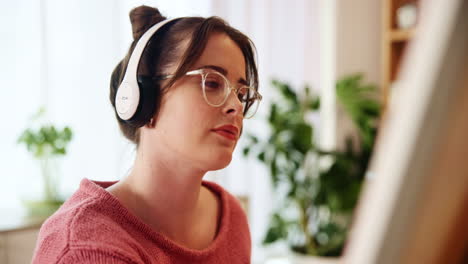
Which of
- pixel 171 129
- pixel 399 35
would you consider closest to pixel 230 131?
pixel 171 129

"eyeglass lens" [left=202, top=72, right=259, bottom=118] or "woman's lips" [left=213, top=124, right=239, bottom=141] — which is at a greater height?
"eyeglass lens" [left=202, top=72, right=259, bottom=118]

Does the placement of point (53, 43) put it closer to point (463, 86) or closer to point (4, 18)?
point (4, 18)

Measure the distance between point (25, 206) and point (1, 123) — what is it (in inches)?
18.2

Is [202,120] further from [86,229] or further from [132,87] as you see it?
[86,229]

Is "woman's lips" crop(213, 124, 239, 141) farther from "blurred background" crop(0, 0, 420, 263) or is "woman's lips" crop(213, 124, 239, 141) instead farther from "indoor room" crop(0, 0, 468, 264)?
"blurred background" crop(0, 0, 420, 263)

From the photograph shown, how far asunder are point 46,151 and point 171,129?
986 mm

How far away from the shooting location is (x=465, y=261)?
0.28m

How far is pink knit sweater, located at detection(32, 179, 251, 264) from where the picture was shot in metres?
0.76

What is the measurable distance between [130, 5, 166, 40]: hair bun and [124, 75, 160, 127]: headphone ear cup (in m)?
0.13

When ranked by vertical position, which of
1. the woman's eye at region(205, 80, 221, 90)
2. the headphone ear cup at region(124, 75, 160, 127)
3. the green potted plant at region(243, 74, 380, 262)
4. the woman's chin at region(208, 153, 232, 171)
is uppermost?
the woman's eye at region(205, 80, 221, 90)

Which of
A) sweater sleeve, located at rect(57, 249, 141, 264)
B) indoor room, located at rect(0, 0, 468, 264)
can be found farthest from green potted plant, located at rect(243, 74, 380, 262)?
sweater sleeve, located at rect(57, 249, 141, 264)

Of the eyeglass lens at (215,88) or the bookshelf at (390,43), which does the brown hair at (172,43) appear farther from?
the bookshelf at (390,43)

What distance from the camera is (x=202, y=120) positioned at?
0.91 m

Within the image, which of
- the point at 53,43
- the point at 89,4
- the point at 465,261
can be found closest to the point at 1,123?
the point at 53,43
